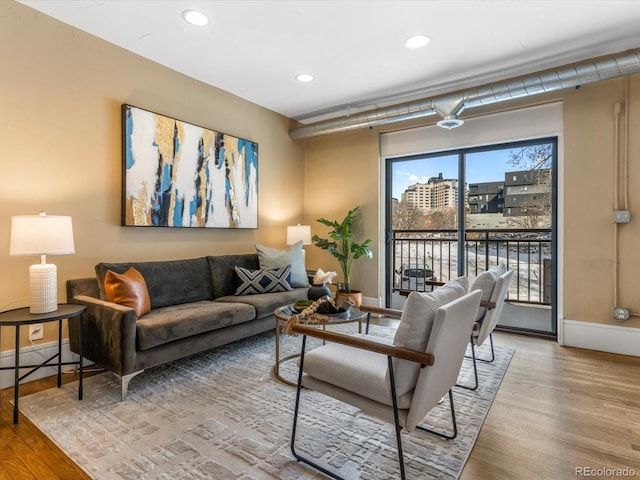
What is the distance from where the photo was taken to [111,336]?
232cm

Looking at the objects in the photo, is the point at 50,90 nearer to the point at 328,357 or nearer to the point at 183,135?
the point at 183,135

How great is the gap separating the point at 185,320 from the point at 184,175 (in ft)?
5.65

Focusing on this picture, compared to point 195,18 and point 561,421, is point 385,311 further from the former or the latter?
point 195,18

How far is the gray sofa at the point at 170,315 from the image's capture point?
2.33 meters

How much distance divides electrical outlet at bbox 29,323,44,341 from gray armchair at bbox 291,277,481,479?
2.35m

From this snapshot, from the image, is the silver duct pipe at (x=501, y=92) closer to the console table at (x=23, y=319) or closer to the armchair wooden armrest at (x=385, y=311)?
the armchair wooden armrest at (x=385, y=311)

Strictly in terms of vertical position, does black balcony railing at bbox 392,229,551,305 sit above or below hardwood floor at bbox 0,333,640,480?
above

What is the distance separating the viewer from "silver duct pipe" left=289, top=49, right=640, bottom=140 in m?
2.94

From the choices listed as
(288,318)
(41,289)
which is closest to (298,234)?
(288,318)

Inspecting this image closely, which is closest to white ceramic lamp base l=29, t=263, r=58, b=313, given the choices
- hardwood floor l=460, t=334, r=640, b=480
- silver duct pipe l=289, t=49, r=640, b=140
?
hardwood floor l=460, t=334, r=640, b=480

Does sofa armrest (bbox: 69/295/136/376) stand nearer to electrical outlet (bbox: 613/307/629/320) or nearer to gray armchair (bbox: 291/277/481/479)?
gray armchair (bbox: 291/277/481/479)

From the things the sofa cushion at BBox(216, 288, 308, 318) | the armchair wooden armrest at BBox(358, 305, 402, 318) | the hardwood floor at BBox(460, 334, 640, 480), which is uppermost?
the armchair wooden armrest at BBox(358, 305, 402, 318)

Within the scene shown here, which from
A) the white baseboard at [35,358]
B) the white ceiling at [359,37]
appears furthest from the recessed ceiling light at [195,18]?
the white baseboard at [35,358]

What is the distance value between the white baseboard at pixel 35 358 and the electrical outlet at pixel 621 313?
4.92 m
